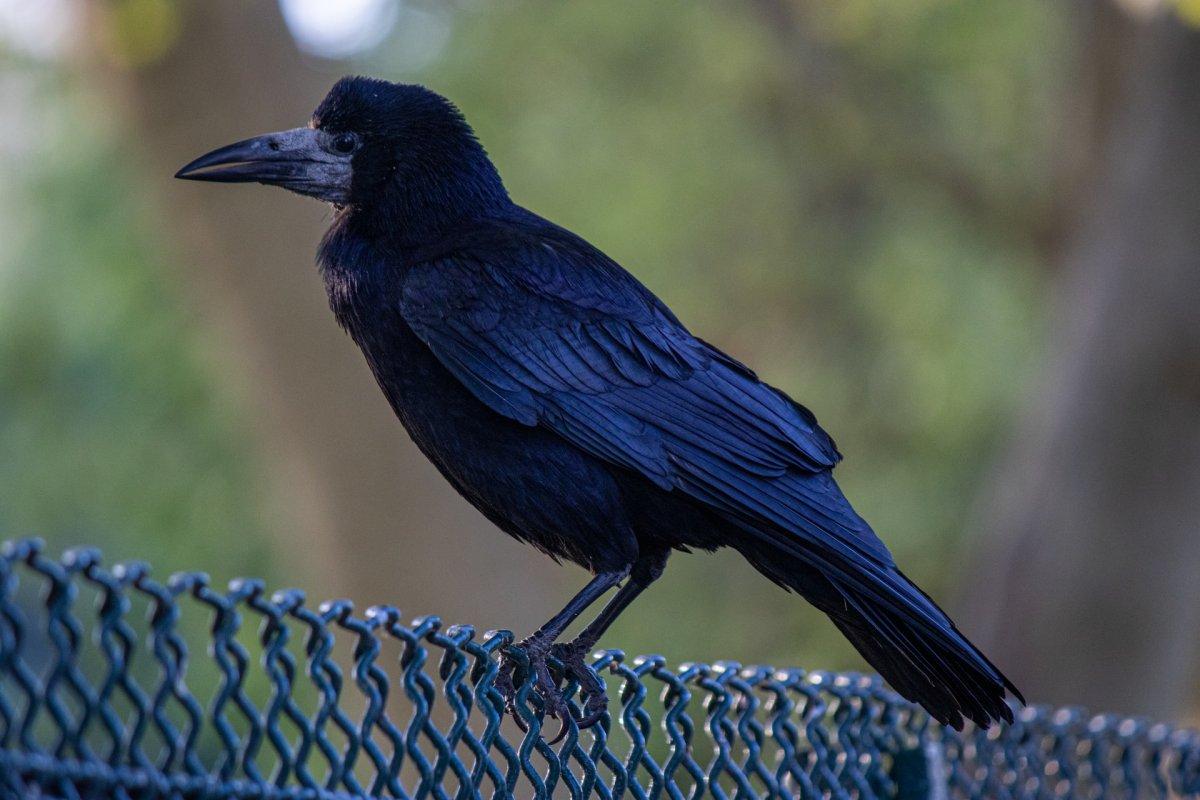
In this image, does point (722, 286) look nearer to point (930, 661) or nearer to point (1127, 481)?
point (1127, 481)

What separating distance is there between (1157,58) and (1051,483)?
2.60m

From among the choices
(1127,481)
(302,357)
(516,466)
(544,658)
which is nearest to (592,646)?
(544,658)

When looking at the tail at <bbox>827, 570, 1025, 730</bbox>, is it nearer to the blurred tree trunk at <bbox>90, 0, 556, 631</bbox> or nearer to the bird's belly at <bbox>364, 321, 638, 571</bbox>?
the bird's belly at <bbox>364, 321, 638, 571</bbox>

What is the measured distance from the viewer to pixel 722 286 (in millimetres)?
13078

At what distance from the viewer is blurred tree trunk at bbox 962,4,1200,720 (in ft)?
27.9

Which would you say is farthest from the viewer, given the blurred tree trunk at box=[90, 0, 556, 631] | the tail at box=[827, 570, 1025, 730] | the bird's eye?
the blurred tree trunk at box=[90, 0, 556, 631]

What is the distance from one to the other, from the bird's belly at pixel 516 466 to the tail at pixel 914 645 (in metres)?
0.55

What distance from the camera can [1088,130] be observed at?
34.0 ft

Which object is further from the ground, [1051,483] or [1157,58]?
[1157,58]

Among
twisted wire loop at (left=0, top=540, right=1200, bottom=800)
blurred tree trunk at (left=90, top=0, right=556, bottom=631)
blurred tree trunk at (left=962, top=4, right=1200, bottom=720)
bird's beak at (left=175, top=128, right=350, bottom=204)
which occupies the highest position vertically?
blurred tree trunk at (left=962, top=4, right=1200, bottom=720)

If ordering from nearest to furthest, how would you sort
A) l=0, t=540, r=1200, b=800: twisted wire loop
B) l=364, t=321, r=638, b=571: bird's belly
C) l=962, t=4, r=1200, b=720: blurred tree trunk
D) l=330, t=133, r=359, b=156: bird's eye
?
l=0, t=540, r=1200, b=800: twisted wire loop → l=364, t=321, r=638, b=571: bird's belly → l=330, t=133, r=359, b=156: bird's eye → l=962, t=4, r=1200, b=720: blurred tree trunk

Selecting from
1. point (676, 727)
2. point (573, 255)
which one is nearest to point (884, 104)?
point (573, 255)

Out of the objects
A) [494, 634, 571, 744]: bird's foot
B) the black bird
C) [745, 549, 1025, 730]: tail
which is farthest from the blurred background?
[494, 634, 571, 744]: bird's foot

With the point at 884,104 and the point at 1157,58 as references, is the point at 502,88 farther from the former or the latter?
the point at 1157,58
